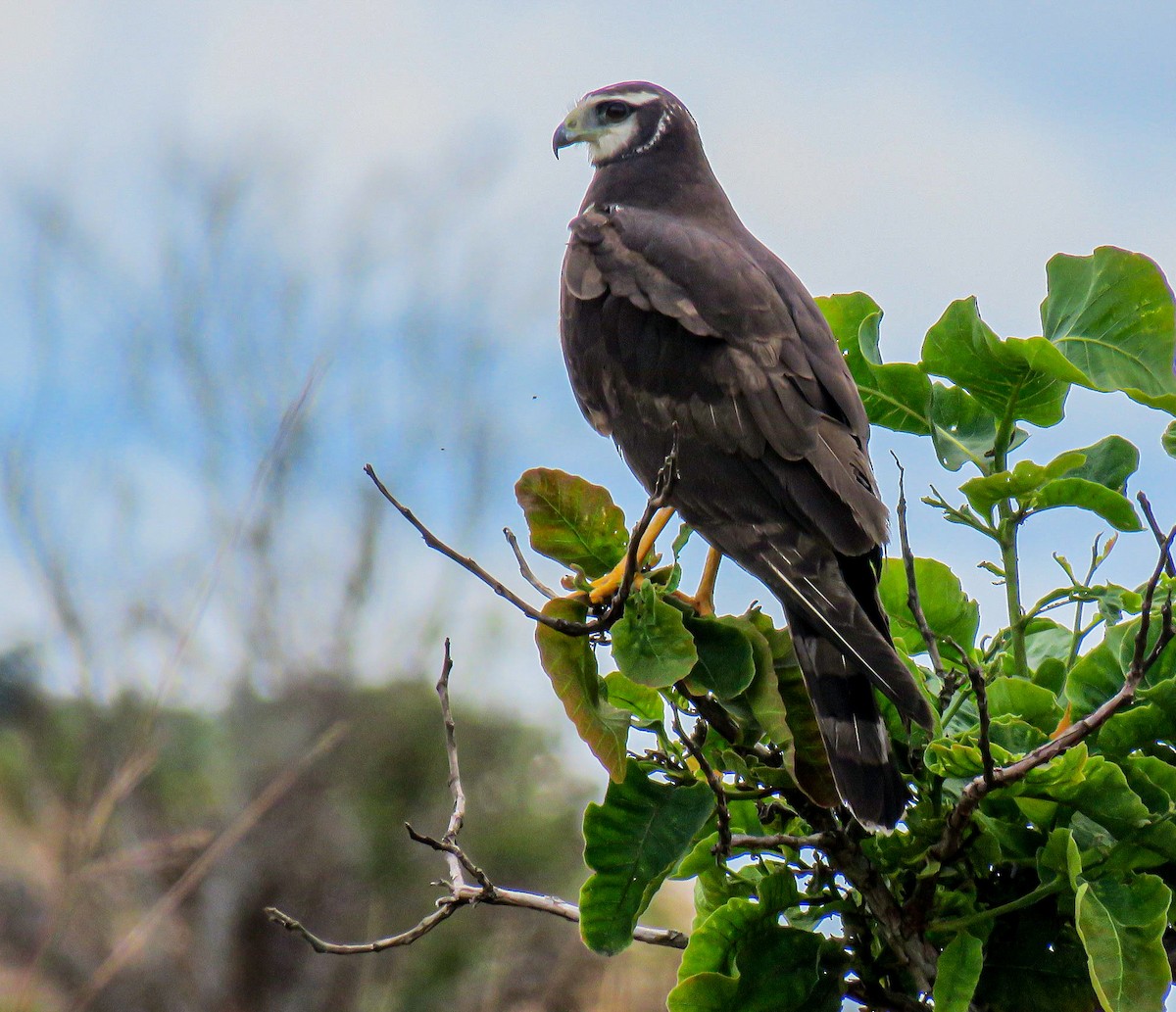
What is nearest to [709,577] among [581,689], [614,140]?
[581,689]

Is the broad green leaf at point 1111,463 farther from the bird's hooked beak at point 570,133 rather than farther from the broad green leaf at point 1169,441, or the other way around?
the bird's hooked beak at point 570,133

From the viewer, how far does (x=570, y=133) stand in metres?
4.52

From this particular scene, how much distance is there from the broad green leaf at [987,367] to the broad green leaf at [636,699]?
845mm

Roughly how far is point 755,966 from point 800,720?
43 centimetres

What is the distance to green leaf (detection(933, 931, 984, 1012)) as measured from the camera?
1795 mm

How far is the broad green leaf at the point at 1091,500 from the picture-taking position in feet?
7.42

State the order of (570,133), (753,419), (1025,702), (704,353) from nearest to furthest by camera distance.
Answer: (1025,702), (753,419), (704,353), (570,133)

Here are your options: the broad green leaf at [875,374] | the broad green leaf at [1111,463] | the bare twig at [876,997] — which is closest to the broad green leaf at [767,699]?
the bare twig at [876,997]

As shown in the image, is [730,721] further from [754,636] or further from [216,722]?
[216,722]

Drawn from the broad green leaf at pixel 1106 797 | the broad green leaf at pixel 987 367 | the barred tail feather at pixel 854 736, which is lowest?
the broad green leaf at pixel 1106 797

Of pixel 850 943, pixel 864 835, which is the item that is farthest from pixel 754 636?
pixel 850 943

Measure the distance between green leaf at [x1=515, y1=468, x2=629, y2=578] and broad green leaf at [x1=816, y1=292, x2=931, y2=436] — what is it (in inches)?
25.2

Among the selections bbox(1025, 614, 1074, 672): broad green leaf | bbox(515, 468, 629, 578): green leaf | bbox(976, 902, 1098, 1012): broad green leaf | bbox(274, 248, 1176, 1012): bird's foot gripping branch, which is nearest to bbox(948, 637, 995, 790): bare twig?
bbox(274, 248, 1176, 1012): bird's foot gripping branch

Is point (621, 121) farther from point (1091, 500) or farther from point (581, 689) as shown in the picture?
point (581, 689)
